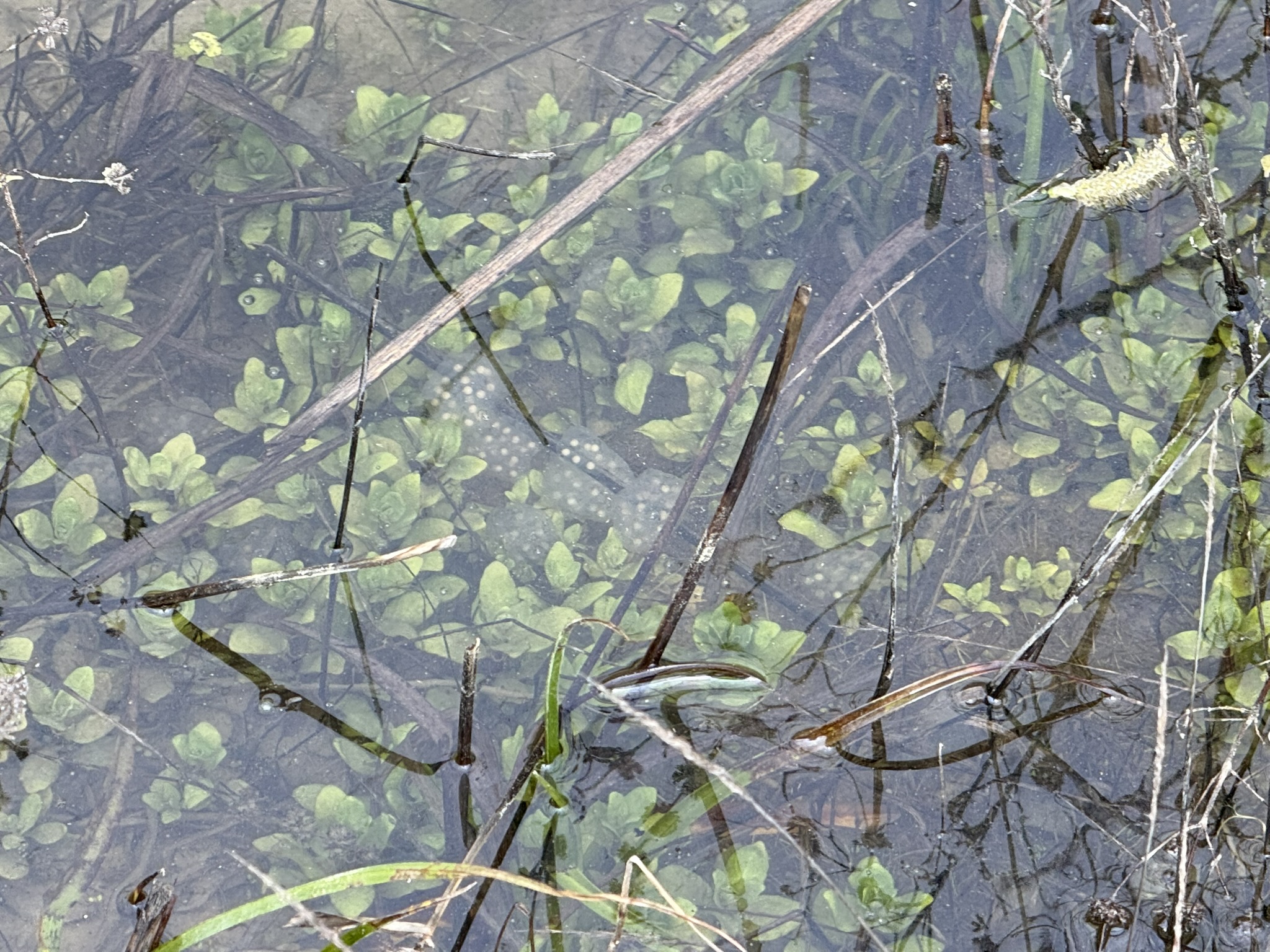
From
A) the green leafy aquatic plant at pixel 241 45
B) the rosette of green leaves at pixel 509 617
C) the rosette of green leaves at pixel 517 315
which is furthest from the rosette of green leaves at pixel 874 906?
the green leafy aquatic plant at pixel 241 45

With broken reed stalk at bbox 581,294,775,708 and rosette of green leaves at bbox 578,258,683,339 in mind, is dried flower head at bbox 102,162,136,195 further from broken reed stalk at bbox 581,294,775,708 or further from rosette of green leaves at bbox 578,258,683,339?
broken reed stalk at bbox 581,294,775,708

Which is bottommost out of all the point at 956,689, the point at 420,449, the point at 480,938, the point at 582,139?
the point at 480,938

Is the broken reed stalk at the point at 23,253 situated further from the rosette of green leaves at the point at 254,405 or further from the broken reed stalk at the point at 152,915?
the broken reed stalk at the point at 152,915

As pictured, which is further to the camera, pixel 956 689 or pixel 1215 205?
pixel 1215 205

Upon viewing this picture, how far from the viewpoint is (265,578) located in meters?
2.51

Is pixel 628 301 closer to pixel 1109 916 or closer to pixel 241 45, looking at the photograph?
pixel 241 45

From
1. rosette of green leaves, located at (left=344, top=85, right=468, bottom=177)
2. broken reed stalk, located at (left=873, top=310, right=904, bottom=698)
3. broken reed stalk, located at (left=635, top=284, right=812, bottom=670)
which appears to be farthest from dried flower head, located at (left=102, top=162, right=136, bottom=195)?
broken reed stalk, located at (left=873, top=310, right=904, bottom=698)

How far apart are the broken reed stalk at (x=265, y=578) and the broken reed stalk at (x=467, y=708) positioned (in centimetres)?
25

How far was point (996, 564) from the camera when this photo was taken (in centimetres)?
275

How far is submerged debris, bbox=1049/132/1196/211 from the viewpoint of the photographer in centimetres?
301

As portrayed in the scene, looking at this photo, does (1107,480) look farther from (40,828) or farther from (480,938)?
(40,828)

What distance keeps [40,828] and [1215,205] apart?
3.25 metres

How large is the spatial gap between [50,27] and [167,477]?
1571 mm

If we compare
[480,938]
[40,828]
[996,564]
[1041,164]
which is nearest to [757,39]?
[1041,164]
